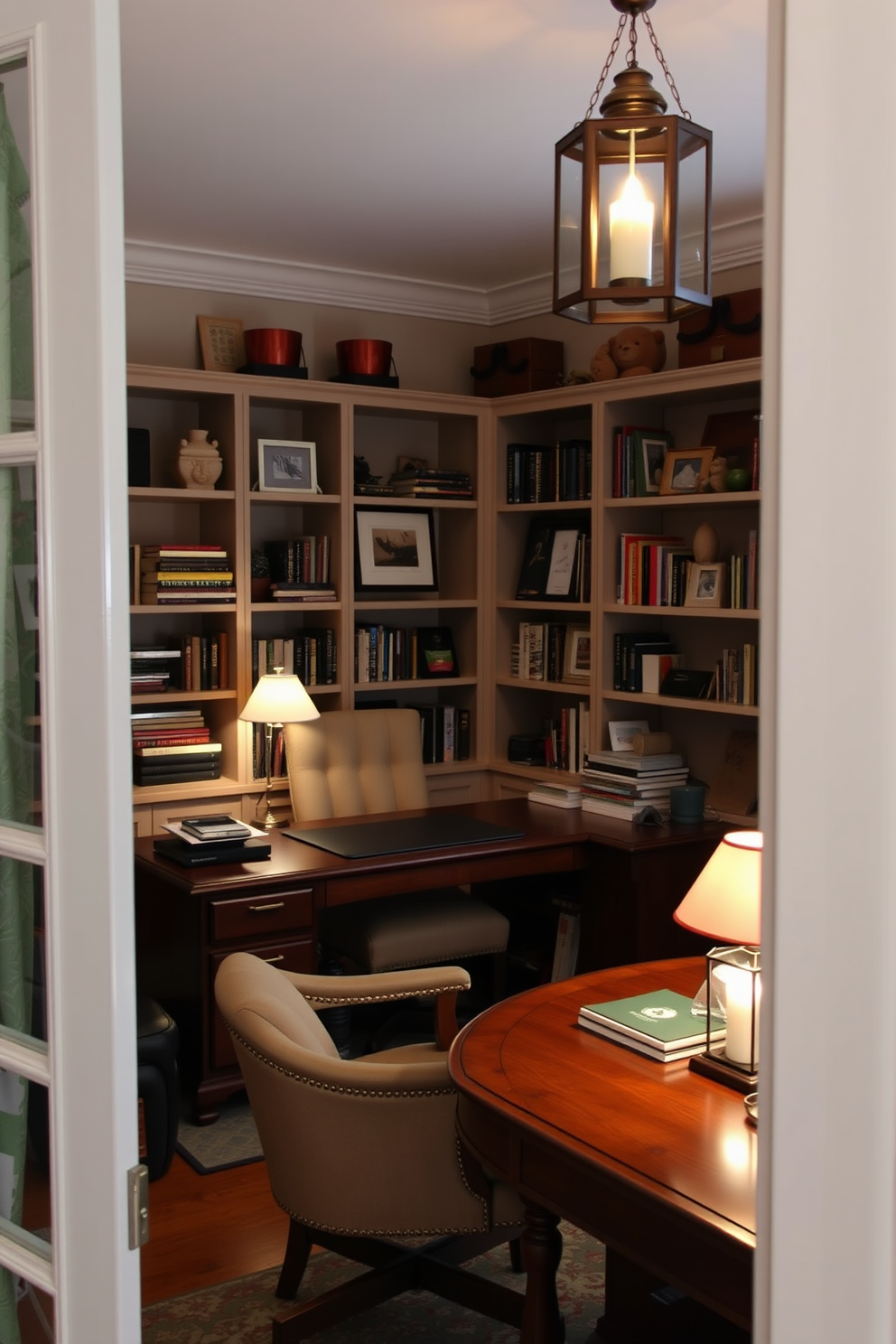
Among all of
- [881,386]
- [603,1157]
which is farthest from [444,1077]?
[881,386]

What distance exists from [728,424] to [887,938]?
389 centimetres

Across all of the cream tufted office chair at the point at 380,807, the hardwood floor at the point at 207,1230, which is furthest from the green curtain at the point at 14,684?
the cream tufted office chair at the point at 380,807

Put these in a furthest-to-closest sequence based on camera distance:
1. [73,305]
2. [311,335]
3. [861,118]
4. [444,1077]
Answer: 1. [311,335]
2. [444,1077]
3. [73,305]
4. [861,118]

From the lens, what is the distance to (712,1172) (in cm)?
181

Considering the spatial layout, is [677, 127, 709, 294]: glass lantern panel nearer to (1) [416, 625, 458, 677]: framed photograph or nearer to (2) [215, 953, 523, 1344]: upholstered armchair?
(2) [215, 953, 523, 1344]: upholstered armchair

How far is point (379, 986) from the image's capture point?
2.89m

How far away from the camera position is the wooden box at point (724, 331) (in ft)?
13.6

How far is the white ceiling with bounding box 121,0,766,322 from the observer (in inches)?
109

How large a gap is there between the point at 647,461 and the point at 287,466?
1.36 m

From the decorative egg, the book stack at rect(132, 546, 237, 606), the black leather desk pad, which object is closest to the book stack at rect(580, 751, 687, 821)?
the black leather desk pad

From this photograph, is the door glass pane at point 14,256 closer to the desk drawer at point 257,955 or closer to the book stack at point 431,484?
the desk drawer at point 257,955

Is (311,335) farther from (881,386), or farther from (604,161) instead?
(881,386)

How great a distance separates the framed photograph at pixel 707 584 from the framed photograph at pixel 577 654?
0.56 m

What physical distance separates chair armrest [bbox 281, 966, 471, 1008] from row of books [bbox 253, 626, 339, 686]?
1955 mm
